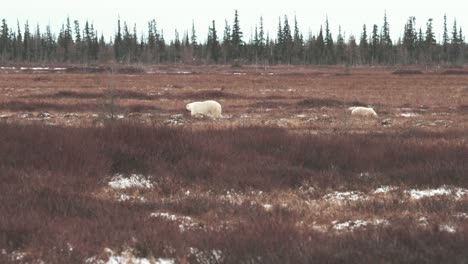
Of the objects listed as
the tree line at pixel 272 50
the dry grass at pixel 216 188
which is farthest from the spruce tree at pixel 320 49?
the dry grass at pixel 216 188

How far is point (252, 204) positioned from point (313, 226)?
3.56 ft

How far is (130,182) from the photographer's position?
7750 millimetres

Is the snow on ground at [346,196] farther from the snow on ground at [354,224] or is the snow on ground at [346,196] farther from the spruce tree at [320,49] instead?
the spruce tree at [320,49]

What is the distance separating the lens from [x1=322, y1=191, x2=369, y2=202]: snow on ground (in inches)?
270

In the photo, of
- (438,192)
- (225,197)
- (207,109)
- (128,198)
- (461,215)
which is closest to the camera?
(461,215)

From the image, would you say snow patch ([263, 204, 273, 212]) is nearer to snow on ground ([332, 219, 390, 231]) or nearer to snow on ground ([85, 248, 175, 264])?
snow on ground ([332, 219, 390, 231])

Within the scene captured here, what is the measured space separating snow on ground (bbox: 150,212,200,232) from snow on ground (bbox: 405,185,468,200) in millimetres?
3035

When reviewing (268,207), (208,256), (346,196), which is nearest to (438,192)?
(346,196)

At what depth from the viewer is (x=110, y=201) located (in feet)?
20.6

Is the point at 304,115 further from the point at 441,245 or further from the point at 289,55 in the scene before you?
the point at 289,55

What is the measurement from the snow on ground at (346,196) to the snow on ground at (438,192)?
25.2 inches

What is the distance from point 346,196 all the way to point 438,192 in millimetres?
1295

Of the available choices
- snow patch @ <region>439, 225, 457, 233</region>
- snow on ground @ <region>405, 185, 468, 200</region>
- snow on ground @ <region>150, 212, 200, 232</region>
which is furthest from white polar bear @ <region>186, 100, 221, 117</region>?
snow patch @ <region>439, 225, 457, 233</region>

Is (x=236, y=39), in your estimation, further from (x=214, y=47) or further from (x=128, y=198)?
(x=128, y=198)
